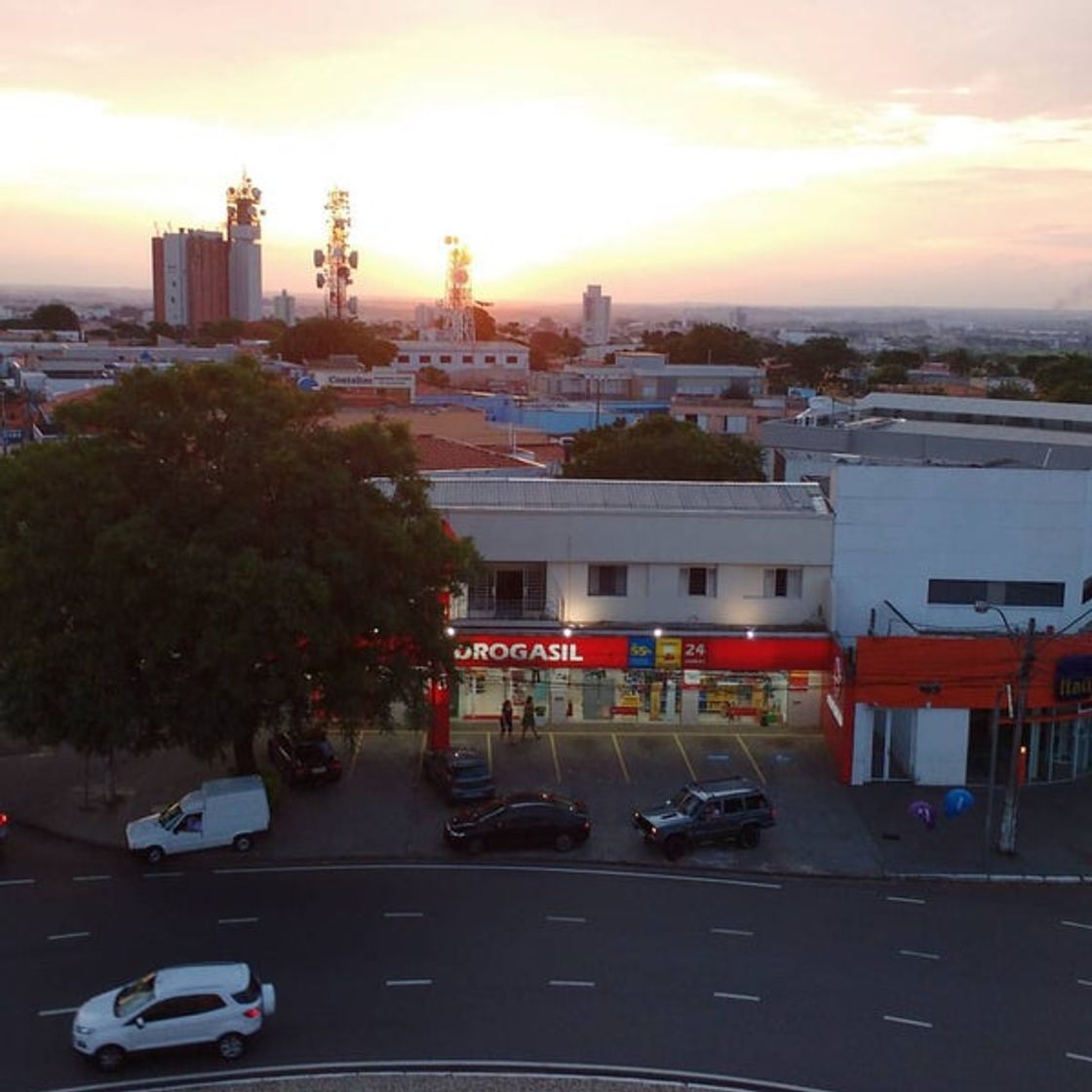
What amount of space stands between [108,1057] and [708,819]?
1142 cm

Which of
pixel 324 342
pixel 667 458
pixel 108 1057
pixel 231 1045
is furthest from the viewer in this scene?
pixel 324 342

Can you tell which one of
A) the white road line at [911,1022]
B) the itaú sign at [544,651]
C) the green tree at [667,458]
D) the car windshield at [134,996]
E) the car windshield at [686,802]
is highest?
the green tree at [667,458]

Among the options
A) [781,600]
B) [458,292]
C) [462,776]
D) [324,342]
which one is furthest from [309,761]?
[458,292]

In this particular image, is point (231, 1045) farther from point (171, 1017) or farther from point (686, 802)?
point (686, 802)

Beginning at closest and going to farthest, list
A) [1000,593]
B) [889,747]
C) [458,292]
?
[889,747]
[1000,593]
[458,292]

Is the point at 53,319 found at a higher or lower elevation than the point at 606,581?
higher

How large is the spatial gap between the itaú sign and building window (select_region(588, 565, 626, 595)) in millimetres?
1681

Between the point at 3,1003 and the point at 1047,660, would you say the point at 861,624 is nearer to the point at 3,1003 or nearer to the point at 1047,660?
the point at 1047,660

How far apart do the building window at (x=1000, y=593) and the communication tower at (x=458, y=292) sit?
124235mm

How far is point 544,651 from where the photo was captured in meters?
28.1

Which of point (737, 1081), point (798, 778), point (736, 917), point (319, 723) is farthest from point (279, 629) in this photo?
point (798, 778)

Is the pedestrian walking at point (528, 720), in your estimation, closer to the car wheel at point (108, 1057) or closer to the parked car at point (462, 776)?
the parked car at point (462, 776)

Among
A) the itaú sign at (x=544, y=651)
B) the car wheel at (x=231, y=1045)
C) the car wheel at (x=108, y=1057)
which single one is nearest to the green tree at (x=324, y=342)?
the itaú sign at (x=544, y=651)

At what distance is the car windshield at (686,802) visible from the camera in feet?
74.4
